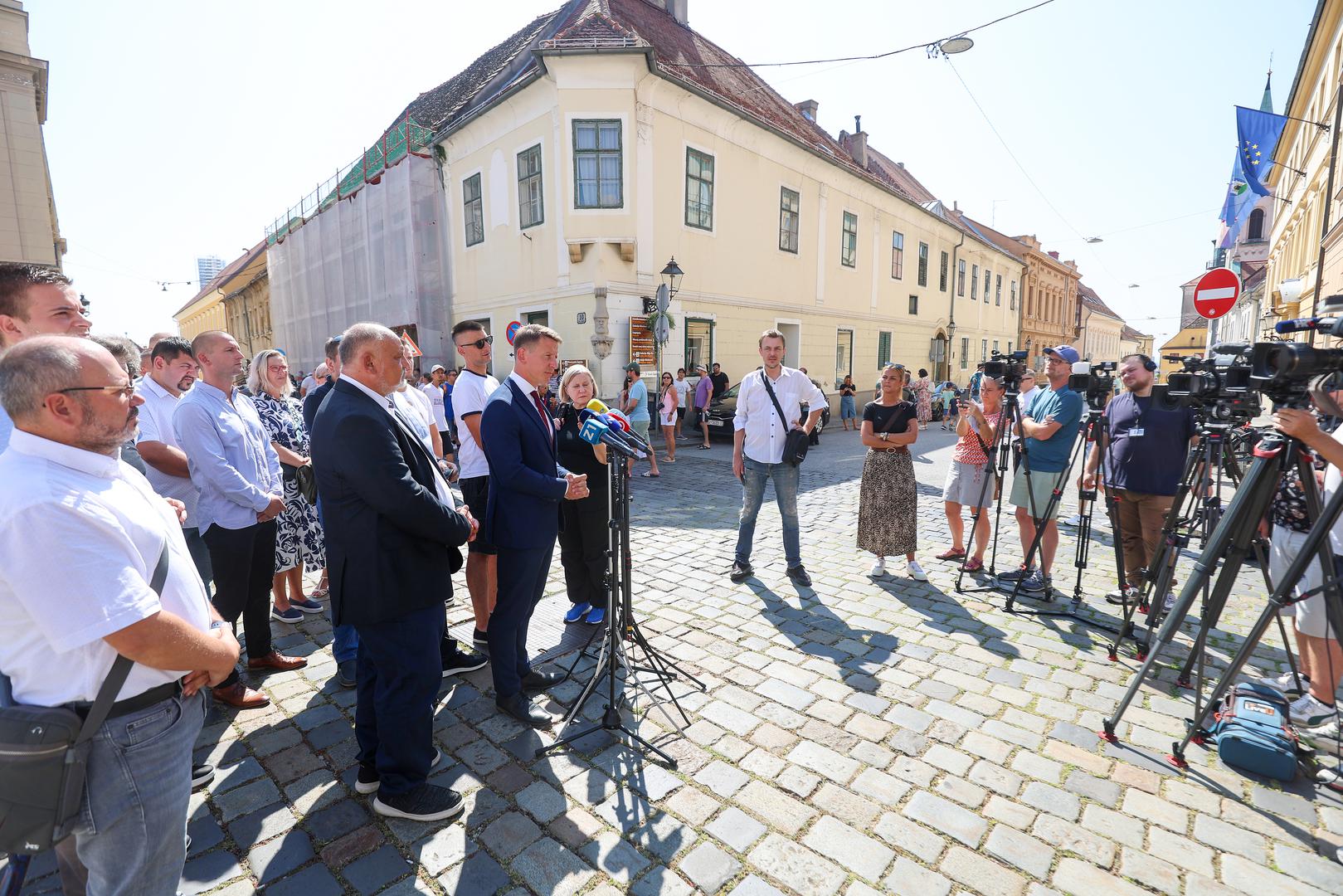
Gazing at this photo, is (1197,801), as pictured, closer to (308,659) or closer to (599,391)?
(308,659)

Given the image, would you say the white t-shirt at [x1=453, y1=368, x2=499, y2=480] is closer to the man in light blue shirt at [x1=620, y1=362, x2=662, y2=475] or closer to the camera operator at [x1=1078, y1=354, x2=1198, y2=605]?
the camera operator at [x1=1078, y1=354, x2=1198, y2=605]

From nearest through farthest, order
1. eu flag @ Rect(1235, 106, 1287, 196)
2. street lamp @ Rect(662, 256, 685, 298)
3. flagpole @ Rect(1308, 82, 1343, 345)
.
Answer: eu flag @ Rect(1235, 106, 1287, 196) < flagpole @ Rect(1308, 82, 1343, 345) < street lamp @ Rect(662, 256, 685, 298)

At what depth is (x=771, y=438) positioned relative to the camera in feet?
16.7

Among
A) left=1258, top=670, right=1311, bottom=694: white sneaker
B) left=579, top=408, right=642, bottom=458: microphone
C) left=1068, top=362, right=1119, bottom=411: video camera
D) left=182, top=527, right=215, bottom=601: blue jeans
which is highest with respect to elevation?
left=1068, top=362, right=1119, bottom=411: video camera

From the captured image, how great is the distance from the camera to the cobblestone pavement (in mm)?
2205

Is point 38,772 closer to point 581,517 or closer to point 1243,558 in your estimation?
point 581,517

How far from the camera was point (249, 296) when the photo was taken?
4100cm

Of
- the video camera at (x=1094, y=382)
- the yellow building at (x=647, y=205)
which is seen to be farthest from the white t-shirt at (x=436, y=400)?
the video camera at (x=1094, y=382)

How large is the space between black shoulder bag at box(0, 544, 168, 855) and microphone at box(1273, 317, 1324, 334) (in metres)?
4.21

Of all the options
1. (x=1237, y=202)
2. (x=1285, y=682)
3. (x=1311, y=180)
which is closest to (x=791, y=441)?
(x=1285, y=682)

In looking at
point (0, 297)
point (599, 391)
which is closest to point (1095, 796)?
point (0, 297)

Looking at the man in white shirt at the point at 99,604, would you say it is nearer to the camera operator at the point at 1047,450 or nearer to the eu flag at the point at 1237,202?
the camera operator at the point at 1047,450

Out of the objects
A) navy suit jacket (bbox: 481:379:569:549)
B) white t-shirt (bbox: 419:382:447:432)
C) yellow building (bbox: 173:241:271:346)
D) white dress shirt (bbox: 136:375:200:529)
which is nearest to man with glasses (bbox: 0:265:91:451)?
white dress shirt (bbox: 136:375:200:529)

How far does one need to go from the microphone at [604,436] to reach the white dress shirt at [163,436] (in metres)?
2.19
